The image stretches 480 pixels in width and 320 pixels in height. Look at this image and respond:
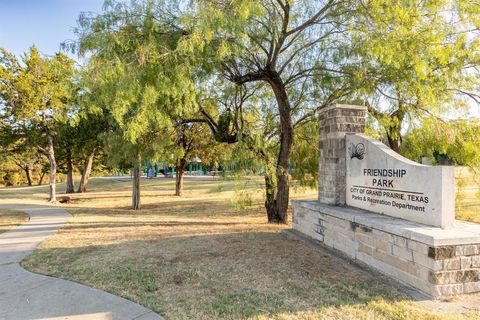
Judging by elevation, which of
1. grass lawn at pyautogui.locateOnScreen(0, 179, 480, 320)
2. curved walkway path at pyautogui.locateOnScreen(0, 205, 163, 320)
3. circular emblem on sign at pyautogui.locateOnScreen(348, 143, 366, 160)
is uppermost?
circular emblem on sign at pyautogui.locateOnScreen(348, 143, 366, 160)

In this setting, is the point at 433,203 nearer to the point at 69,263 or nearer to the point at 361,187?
the point at 361,187

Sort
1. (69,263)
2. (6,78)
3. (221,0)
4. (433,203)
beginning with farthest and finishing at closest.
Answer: (6,78) → (221,0) → (69,263) → (433,203)

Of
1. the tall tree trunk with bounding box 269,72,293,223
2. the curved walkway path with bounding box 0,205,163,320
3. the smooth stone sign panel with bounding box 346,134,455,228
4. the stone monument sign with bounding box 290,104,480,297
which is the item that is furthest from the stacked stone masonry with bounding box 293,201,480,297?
the tall tree trunk with bounding box 269,72,293,223

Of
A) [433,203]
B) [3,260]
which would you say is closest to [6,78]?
[3,260]

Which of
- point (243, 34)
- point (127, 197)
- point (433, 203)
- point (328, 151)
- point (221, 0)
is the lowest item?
point (127, 197)

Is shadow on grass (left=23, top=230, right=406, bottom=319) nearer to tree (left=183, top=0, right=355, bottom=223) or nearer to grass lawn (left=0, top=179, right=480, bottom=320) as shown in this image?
Result: grass lawn (left=0, top=179, right=480, bottom=320)

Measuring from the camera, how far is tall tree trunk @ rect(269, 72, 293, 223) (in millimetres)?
9070

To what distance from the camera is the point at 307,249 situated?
6074mm

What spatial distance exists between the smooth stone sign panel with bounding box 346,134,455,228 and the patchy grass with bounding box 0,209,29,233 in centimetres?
916

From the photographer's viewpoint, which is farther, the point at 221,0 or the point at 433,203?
the point at 221,0

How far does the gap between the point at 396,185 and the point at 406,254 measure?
3.87 ft

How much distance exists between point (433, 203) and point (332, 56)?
5786mm

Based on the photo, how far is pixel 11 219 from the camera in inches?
429

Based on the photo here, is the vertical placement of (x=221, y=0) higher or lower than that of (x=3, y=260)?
higher
